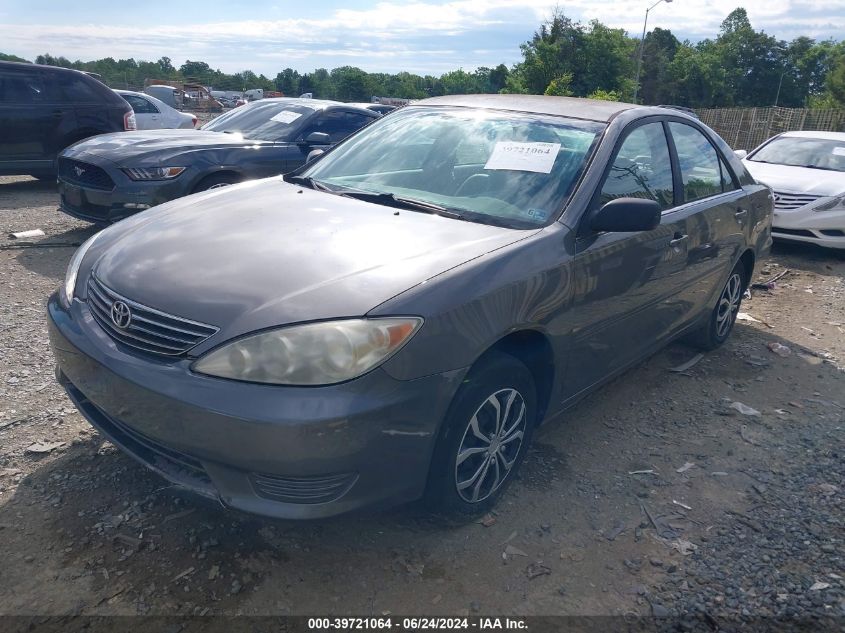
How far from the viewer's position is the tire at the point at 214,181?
6.56 m

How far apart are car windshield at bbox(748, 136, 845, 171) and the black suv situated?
30.6 feet

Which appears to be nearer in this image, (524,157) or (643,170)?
(524,157)

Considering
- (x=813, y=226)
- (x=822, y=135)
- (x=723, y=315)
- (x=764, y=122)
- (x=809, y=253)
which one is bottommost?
(x=809, y=253)

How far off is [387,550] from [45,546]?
4.18 ft

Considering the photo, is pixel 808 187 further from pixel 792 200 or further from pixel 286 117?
pixel 286 117

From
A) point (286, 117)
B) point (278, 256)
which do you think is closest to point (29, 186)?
point (286, 117)

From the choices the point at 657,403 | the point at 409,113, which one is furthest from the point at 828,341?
the point at 409,113

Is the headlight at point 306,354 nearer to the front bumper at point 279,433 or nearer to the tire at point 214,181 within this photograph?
the front bumper at point 279,433

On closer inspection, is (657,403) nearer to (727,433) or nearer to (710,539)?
(727,433)

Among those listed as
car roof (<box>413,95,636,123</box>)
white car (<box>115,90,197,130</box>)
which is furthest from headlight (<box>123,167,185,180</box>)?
white car (<box>115,90,197,130</box>)

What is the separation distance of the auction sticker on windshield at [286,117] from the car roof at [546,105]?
3.80 metres

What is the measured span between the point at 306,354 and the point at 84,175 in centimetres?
532

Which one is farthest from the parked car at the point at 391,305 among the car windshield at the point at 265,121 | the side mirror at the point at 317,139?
the car windshield at the point at 265,121

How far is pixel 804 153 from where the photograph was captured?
966 centimetres
